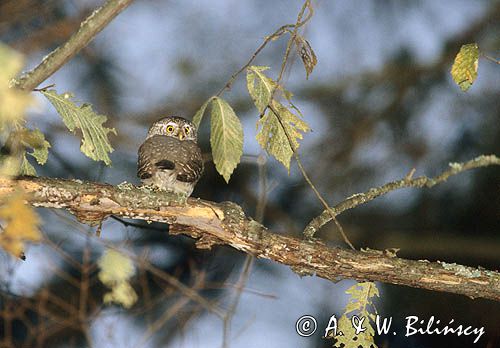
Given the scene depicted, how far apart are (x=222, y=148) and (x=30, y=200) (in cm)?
55

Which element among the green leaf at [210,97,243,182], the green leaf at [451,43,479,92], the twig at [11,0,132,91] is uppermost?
the green leaf at [451,43,479,92]

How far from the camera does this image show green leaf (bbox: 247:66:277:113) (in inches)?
83.1

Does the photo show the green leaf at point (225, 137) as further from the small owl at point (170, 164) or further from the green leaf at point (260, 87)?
the small owl at point (170, 164)

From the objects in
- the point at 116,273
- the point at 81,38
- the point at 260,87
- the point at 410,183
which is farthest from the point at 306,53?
the point at 116,273

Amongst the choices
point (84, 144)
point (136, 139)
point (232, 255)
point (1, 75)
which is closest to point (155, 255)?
point (232, 255)

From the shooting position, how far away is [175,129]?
300 cm

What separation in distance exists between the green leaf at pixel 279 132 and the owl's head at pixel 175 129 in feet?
2.89

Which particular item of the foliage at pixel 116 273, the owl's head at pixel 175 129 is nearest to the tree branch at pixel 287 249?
the owl's head at pixel 175 129

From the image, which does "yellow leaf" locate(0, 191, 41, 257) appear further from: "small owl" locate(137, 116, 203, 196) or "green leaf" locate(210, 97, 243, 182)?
"small owl" locate(137, 116, 203, 196)

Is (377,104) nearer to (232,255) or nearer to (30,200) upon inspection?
(232,255)

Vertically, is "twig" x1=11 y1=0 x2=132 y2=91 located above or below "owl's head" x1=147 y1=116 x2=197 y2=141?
below

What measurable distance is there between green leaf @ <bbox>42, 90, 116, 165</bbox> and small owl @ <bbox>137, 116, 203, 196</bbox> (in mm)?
414

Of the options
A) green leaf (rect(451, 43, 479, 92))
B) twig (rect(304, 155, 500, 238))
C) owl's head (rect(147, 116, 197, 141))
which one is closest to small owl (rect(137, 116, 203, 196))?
owl's head (rect(147, 116, 197, 141))

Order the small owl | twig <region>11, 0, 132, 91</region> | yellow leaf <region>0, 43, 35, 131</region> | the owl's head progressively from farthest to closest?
the owl's head
the small owl
twig <region>11, 0, 132, 91</region>
yellow leaf <region>0, 43, 35, 131</region>
